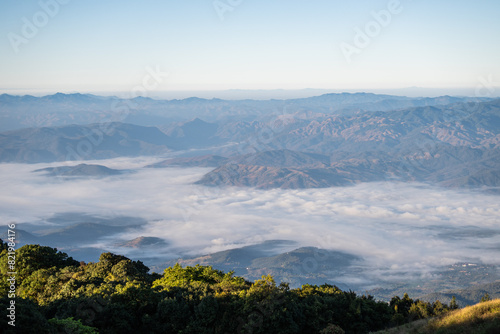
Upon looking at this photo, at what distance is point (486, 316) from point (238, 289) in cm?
2185

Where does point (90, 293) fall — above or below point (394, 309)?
above

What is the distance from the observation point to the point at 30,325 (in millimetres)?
27656

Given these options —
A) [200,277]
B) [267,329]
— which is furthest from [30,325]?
[200,277]

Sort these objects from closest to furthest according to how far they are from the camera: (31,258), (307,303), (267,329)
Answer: (267,329), (307,303), (31,258)

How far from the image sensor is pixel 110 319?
3600 cm

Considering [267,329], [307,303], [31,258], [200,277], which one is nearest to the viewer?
[267,329]

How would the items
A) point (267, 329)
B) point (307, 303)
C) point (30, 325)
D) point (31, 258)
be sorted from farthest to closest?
point (31, 258), point (307, 303), point (267, 329), point (30, 325)

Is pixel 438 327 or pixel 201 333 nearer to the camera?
pixel 438 327

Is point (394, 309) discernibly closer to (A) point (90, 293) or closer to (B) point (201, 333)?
(B) point (201, 333)

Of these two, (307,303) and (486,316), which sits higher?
(486,316)

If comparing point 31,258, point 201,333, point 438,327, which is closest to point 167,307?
point 201,333

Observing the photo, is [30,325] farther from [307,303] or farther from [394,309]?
[394,309]

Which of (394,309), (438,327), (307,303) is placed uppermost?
(438,327)

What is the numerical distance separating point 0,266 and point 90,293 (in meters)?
20.5
